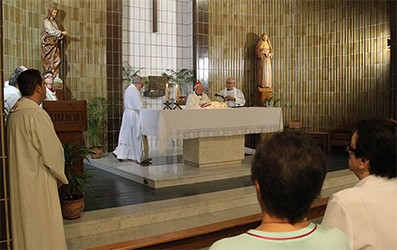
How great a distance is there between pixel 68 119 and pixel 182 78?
575 cm

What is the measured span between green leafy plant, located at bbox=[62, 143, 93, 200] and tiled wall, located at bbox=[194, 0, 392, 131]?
6159mm

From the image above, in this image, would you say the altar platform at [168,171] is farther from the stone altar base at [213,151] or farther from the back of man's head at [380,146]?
the back of man's head at [380,146]

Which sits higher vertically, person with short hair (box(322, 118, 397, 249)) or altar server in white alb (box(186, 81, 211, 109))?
altar server in white alb (box(186, 81, 211, 109))

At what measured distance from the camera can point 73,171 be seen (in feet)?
13.3

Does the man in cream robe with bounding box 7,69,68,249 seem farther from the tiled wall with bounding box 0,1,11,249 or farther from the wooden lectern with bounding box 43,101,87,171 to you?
the wooden lectern with bounding box 43,101,87,171

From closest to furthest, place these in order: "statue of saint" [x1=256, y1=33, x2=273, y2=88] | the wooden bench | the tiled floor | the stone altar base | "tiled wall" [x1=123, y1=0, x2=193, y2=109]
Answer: the wooden bench < the tiled floor < the stone altar base < "tiled wall" [x1=123, y1=0, x2=193, y2=109] < "statue of saint" [x1=256, y1=33, x2=273, y2=88]

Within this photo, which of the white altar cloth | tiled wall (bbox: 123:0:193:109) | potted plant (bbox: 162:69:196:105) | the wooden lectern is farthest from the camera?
potted plant (bbox: 162:69:196:105)

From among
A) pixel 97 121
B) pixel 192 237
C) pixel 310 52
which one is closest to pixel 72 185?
pixel 192 237

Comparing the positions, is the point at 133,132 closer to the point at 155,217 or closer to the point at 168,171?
the point at 168,171

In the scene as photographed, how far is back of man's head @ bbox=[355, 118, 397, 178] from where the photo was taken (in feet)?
5.10

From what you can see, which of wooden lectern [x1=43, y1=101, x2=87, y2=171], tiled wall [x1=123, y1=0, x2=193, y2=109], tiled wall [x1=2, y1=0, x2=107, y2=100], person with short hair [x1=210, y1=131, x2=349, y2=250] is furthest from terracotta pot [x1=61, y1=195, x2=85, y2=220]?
tiled wall [x1=123, y1=0, x2=193, y2=109]

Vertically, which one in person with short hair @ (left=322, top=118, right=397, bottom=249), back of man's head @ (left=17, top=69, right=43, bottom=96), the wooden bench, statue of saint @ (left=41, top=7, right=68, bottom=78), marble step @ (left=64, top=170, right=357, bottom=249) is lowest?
marble step @ (left=64, top=170, right=357, bottom=249)

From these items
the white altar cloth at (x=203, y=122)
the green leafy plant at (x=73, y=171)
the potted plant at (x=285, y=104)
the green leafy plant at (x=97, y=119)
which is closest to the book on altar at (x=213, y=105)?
the white altar cloth at (x=203, y=122)

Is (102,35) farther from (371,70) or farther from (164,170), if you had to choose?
Result: (371,70)
